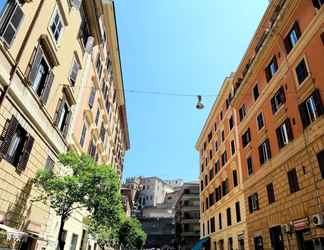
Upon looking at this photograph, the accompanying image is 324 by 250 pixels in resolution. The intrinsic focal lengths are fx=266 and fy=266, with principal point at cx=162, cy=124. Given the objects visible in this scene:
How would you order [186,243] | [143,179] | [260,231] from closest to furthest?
[260,231] → [186,243] → [143,179]

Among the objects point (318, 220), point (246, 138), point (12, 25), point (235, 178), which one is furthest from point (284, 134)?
point (12, 25)

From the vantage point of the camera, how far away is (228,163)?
1219 inches

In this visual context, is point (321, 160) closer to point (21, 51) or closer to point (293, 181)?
point (293, 181)

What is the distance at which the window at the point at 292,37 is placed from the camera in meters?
17.9

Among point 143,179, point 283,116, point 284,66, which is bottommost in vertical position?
point 283,116

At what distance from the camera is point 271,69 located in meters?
21.8

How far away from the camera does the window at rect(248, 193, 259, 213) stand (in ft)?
73.9

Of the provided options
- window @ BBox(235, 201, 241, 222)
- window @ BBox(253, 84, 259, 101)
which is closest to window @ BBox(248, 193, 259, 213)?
window @ BBox(235, 201, 241, 222)

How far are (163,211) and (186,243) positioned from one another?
3504cm

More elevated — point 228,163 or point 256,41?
point 256,41

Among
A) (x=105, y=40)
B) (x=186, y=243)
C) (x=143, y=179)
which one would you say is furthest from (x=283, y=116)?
(x=143, y=179)

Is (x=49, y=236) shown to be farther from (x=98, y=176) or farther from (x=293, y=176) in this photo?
(x=293, y=176)

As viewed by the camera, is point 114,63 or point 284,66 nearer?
point 284,66

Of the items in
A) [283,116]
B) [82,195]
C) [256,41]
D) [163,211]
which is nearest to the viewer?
[82,195]
